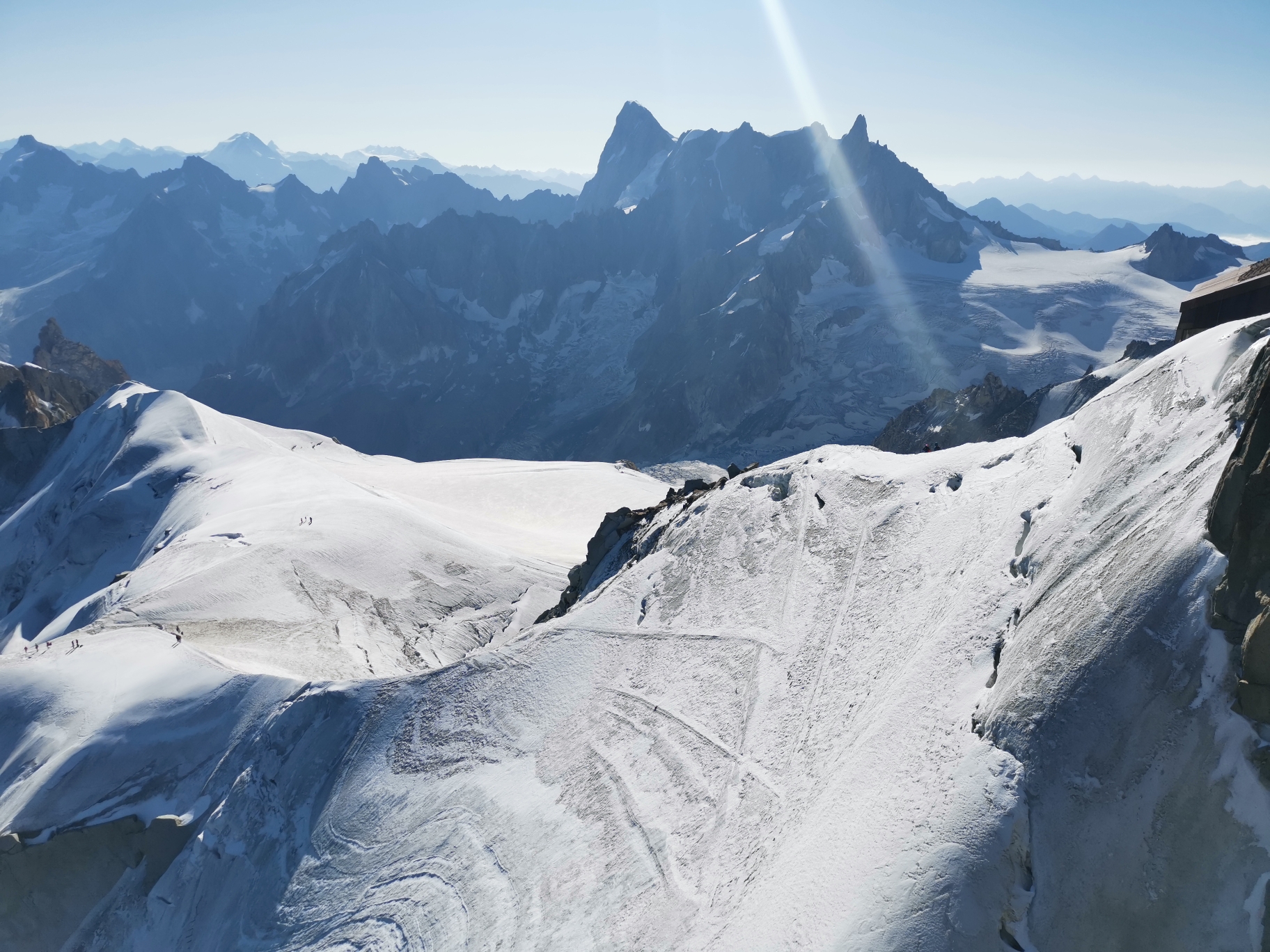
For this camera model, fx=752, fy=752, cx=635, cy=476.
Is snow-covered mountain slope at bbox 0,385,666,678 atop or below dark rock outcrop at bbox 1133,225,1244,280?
below

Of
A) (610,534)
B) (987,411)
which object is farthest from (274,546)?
(987,411)

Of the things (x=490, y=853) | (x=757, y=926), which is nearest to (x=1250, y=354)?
(x=757, y=926)

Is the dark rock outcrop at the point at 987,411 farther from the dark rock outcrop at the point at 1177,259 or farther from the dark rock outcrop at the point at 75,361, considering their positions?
the dark rock outcrop at the point at 75,361

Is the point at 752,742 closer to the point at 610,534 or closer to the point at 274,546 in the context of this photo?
the point at 610,534

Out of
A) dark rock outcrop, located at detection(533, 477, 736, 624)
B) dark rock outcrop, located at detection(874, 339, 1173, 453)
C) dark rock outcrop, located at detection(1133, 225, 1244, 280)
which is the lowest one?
dark rock outcrop, located at detection(533, 477, 736, 624)

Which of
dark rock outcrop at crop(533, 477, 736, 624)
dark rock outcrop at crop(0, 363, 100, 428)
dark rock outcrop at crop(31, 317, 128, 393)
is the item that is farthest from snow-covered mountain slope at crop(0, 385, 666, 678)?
dark rock outcrop at crop(31, 317, 128, 393)

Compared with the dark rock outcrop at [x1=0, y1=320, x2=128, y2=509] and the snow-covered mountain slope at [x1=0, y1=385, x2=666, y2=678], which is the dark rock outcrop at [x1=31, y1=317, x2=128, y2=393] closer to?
the dark rock outcrop at [x1=0, y1=320, x2=128, y2=509]

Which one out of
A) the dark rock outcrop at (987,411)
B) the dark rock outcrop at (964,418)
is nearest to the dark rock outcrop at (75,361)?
the dark rock outcrop at (964,418)
